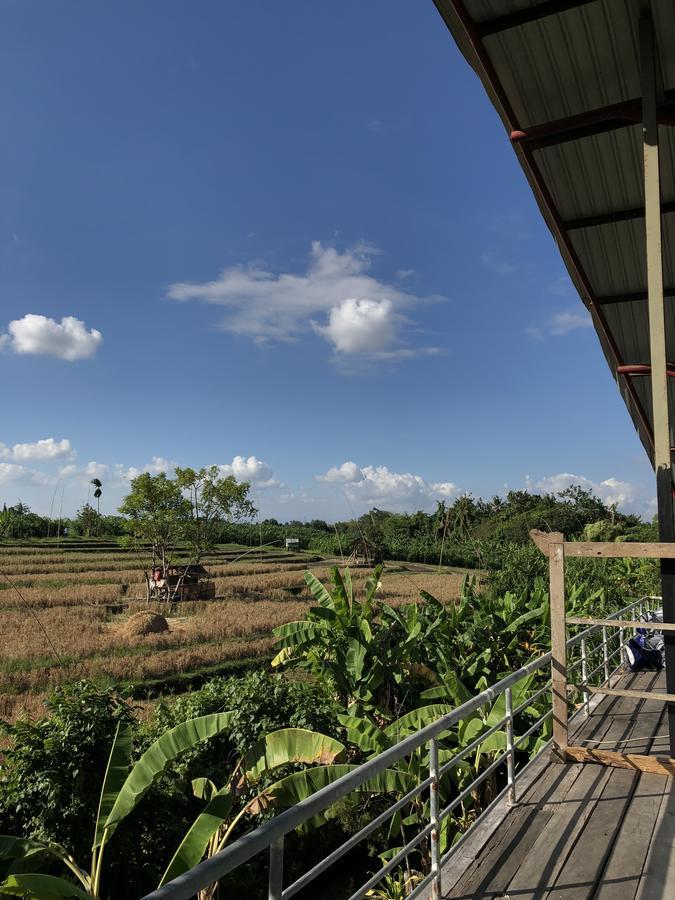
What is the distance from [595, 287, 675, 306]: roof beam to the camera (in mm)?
5574

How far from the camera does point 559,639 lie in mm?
3658

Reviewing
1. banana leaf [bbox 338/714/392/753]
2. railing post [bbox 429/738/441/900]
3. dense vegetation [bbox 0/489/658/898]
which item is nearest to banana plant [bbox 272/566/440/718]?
dense vegetation [bbox 0/489/658/898]

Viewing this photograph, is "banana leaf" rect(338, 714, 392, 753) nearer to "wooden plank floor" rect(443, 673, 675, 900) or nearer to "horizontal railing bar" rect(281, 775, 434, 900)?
"wooden plank floor" rect(443, 673, 675, 900)

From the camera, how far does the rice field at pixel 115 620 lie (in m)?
11.4

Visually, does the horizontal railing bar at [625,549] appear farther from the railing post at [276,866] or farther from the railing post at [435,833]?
the railing post at [276,866]

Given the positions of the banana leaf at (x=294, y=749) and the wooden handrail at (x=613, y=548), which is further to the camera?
the banana leaf at (x=294, y=749)

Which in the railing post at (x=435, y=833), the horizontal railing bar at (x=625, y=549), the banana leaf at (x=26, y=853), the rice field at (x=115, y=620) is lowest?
the rice field at (x=115, y=620)

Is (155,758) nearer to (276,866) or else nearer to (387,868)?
(387,868)

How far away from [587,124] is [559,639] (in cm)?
317

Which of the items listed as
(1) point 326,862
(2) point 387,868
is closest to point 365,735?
(2) point 387,868

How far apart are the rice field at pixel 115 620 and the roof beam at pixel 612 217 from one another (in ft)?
21.7

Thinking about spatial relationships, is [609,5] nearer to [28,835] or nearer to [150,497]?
[28,835]

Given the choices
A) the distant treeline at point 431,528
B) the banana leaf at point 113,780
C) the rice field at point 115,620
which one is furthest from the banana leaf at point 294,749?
the distant treeline at point 431,528

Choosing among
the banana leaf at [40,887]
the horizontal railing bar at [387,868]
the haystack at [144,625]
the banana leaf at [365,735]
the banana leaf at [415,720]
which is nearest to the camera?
the horizontal railing bar at [387,868]
